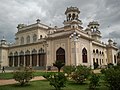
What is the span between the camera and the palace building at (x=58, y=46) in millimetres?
29203

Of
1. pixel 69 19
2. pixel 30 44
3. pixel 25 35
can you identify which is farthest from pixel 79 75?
pixel 25 35

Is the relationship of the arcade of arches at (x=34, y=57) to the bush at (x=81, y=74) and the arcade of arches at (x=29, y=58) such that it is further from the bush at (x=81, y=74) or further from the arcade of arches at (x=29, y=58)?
the bush at (x=81, y=74)

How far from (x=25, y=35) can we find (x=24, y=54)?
516 cm

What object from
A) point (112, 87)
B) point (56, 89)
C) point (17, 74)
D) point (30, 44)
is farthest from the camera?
point (30, 44)

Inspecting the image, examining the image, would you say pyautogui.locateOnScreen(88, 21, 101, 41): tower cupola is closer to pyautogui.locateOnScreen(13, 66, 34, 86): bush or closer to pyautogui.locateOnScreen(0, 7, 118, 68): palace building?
pyautogui.locateOnScreen(0, 7, 118, 68): palace building

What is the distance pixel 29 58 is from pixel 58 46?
10.8 meters

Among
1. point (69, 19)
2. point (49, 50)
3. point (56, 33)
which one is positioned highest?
point (69, 19)

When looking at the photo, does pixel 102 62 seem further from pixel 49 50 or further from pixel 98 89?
pixel 98 89

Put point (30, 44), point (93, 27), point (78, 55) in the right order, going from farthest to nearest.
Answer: point (93, 27) → point (30, 44) → point (78, 55)

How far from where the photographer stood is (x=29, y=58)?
38.9 metres

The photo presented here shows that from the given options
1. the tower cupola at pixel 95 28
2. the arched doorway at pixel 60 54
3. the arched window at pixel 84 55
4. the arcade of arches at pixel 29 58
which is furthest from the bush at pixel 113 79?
the tower cupola at pixel 95 28

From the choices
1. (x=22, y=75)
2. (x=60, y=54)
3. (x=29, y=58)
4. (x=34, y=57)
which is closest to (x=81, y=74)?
(x=22, y=75)

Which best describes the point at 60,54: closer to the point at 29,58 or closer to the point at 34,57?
the point at 34,57

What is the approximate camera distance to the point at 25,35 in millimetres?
42406
